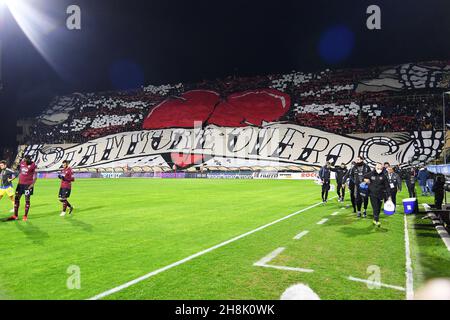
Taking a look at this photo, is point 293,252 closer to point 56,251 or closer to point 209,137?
point 56,251

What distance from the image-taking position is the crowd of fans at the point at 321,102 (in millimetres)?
52438

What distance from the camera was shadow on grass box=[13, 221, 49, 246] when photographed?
10106mm

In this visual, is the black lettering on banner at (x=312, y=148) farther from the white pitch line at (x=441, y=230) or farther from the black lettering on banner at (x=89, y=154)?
the white pitch line at (x=441, y=230)

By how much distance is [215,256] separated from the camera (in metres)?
8.14

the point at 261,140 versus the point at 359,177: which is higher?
the point at 261,140

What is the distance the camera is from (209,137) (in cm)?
5956

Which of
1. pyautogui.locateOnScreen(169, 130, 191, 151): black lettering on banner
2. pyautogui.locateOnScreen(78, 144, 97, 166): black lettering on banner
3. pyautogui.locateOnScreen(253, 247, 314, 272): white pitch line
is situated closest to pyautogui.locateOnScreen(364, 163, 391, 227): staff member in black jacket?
pyautogui.locateOnScreen(253, 247, 314, 272): white pitch line

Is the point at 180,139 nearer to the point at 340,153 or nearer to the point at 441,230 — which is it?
the point at 340,153

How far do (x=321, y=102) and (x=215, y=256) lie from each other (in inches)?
2145

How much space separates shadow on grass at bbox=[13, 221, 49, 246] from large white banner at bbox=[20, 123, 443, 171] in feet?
131

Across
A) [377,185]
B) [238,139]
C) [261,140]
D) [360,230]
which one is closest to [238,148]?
[238,139]

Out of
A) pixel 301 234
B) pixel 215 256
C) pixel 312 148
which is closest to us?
pixel 215 256

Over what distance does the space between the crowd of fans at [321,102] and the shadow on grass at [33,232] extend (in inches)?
1832
